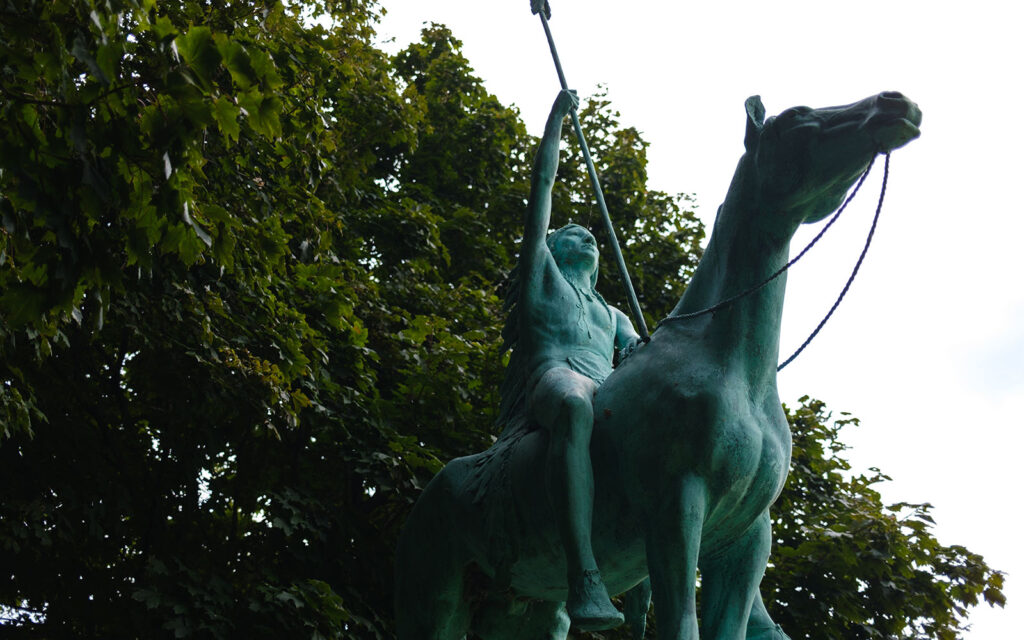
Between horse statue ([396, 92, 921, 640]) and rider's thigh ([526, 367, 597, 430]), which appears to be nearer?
horse statue ([396, 92, 921, 640])

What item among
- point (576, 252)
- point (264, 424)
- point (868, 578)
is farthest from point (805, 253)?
point (868, 578)

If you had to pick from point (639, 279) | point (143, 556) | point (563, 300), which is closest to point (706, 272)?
point (563, 300)

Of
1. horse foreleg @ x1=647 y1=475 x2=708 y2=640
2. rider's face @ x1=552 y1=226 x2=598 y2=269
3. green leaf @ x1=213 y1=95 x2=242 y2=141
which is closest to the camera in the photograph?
horse foreleg @ x1=647 y1=475 x2=708 y2=640

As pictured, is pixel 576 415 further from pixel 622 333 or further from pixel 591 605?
pixel 622 333

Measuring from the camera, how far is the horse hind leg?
498 cm

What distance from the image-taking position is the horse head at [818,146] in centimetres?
392

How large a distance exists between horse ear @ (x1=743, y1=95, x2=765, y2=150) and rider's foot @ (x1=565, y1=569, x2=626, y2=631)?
166 cm

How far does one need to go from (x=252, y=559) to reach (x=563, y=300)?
19.0ft

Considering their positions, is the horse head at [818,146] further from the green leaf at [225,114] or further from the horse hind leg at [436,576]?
the green leaf at [225,114]

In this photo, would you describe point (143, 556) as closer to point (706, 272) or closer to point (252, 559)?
point (252, 559)

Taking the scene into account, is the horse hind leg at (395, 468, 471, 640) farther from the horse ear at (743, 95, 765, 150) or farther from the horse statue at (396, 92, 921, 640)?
the horse ear at (743, 95, 765, 150)

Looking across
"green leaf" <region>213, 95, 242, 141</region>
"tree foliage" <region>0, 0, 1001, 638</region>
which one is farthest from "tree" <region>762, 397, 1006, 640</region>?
"green leaf" <region>213, 95, 242, 141</region>

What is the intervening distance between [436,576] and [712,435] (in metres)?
1.61

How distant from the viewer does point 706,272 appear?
173 inches
